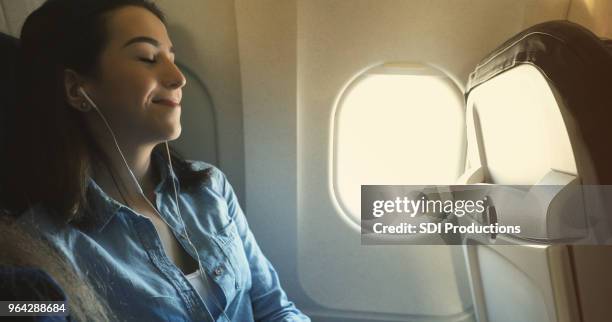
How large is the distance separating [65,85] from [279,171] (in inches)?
28.2

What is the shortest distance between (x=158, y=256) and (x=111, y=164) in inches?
9.5

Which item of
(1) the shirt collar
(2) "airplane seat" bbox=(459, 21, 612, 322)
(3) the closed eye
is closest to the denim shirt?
(1) the shirt collar

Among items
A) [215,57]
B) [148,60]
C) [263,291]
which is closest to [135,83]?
[148,60]

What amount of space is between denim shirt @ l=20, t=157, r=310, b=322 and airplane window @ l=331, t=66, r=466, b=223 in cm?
49

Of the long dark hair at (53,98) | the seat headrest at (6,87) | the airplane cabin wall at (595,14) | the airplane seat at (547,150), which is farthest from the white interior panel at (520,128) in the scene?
the seat headrest at (6,87)

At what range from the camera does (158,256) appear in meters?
0.91

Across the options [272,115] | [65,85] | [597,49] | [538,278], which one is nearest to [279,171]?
[272,115]

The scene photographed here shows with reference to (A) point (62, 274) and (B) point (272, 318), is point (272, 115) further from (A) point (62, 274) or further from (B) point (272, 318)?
(A) point (62, 274)

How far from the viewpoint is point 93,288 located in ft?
2.66

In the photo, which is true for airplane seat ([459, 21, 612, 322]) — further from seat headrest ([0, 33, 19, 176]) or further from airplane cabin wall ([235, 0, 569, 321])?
seat headrest ([0, 33, 19, 176])

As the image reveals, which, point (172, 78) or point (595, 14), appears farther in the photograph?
point (595, 14)

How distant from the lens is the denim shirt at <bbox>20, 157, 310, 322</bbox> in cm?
83

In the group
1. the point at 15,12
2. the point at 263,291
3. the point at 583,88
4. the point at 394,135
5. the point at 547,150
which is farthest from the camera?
the point at 394,135

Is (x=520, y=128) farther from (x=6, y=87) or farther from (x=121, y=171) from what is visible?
(x=6, y=87)
